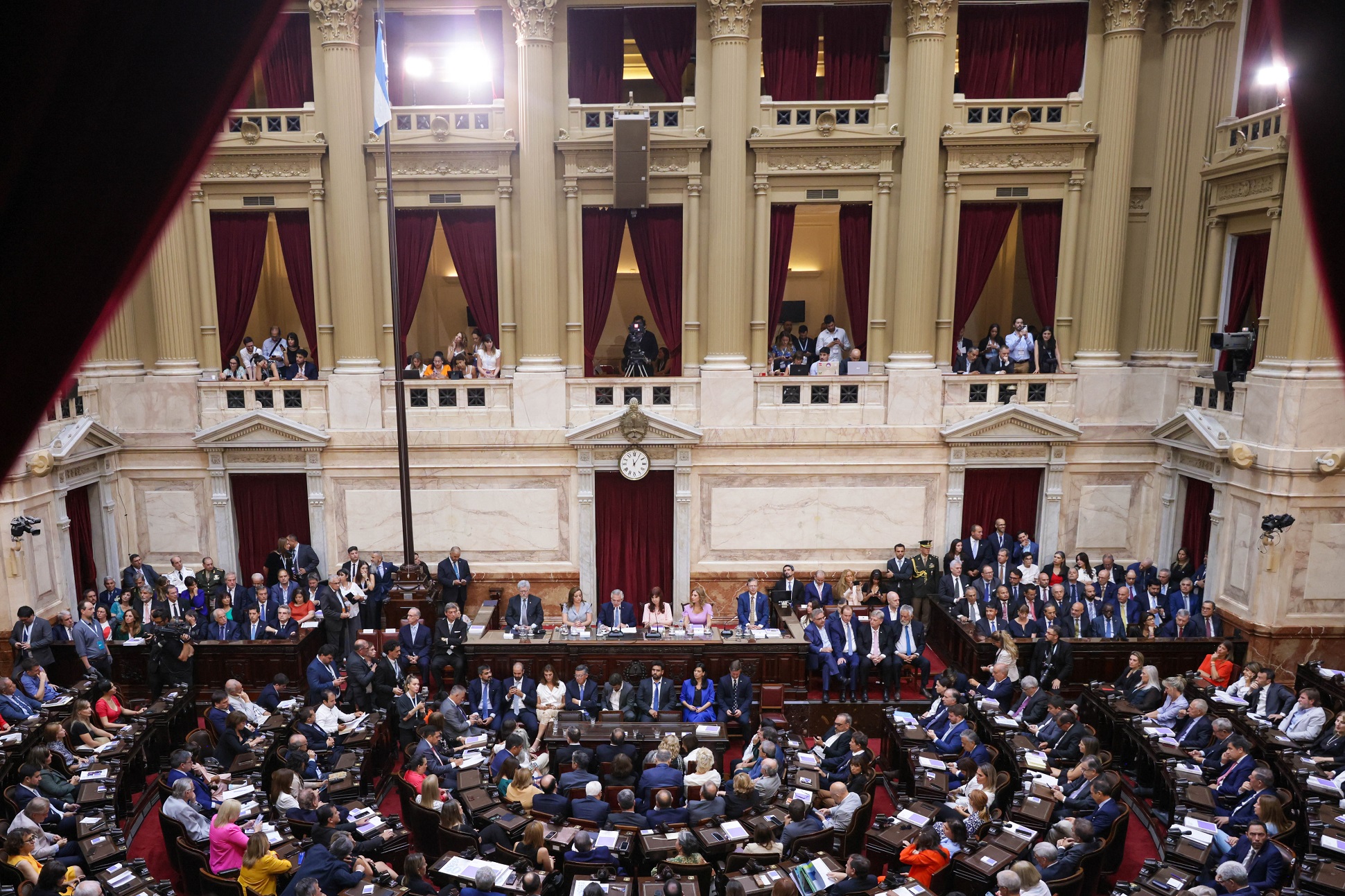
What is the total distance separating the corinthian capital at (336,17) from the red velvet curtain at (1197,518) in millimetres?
16957

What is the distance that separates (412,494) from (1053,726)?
11231mm

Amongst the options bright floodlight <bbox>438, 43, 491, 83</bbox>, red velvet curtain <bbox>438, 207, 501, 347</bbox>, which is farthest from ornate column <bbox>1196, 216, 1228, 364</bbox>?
bright floodlight <bbox>438, 43, 491, 83</bbox>

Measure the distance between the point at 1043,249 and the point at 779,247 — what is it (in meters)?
4.99

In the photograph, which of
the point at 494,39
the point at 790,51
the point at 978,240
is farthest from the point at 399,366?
the point at 978,240

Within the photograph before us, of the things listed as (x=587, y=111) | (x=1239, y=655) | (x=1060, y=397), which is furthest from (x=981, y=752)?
(x=587, y=111)

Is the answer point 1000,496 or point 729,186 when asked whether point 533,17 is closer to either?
point 729,186

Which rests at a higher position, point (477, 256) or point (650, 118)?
point (650, 118)

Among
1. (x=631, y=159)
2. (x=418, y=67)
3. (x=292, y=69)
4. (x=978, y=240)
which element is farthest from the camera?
(x=978, y=240)

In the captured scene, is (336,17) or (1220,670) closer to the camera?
(1220,670)

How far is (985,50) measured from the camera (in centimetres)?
1631

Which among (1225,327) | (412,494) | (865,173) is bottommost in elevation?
(412,494)

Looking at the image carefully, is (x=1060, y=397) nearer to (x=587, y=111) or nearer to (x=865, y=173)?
(x=865, y=173)

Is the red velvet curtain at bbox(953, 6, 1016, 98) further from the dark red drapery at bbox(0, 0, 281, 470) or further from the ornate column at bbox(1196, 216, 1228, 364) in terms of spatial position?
the dark red drapery at bbox(0, 0, 281, 470)

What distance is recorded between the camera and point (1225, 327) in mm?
15828
